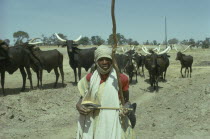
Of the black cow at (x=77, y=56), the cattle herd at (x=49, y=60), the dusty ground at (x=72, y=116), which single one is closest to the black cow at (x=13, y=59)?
the cattle herd at (x=49, y=60)

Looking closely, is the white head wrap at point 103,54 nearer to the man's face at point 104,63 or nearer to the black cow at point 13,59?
the man's face at point 104,63

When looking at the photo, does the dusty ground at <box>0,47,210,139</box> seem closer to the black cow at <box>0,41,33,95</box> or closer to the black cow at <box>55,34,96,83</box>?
the black cow at <box>0,41,33,95</box>

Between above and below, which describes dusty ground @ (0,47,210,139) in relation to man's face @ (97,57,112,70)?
below

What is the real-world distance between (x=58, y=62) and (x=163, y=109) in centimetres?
644

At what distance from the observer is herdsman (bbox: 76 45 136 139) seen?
3.35m

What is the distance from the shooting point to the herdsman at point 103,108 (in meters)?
3.35

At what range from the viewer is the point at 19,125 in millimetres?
8023

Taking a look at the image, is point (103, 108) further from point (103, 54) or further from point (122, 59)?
point (122, 59)

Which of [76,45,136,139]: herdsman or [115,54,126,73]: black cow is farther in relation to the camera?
[115,54,126,73]: black cow

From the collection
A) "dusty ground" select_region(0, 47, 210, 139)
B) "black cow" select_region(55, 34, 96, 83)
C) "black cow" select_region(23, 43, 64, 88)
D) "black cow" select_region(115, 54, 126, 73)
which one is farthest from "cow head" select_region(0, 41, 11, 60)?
"black cow" select_region(115, 54, 126, 73)

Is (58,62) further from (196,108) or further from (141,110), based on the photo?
(196,108)

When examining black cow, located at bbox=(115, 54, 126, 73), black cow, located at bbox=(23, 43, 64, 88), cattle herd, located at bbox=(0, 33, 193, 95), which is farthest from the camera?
black cow, located at bbox=(115, 54, 126, 73)

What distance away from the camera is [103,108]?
3.38 meters

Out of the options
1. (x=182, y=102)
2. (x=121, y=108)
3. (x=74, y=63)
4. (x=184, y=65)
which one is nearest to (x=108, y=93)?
(x=121, y=108)
